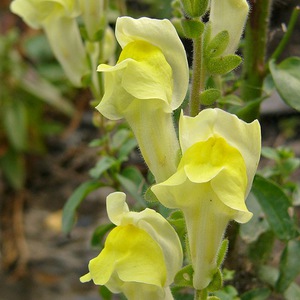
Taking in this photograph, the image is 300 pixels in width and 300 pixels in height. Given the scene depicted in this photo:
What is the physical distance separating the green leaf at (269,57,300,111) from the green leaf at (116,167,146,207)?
0.84ft

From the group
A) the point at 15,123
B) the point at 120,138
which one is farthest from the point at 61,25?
the point at 15,123

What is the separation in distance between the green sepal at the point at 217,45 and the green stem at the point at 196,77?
0.01m

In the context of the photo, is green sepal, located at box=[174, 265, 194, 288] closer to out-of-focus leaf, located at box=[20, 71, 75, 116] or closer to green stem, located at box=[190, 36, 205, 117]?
green stem, located at box=[190, 36, 205, 117]

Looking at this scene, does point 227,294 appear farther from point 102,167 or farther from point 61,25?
point 61,25

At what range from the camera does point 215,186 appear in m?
0.56

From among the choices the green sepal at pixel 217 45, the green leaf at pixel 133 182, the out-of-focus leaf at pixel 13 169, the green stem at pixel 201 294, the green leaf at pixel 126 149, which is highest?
the green sepal at pixel 217 45

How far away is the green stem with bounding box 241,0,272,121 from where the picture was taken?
0.89m

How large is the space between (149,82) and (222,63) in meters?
0.09

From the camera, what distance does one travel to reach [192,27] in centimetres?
63

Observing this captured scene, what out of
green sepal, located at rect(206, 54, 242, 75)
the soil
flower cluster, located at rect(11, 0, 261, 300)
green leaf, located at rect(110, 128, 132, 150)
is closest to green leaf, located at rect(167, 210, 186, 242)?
flower cluster, located at rect(11, 0, 261, 300)

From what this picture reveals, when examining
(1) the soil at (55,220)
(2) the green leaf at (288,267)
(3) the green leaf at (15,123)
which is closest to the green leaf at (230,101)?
(2) the green leaf at (288,267)

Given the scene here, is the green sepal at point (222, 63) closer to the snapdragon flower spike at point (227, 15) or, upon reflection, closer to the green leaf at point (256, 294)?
the snapdragon flower spike at point (227, 15)

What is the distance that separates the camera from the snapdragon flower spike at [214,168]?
0.55 metres

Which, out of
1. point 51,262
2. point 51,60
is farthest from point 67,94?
point 51,262
